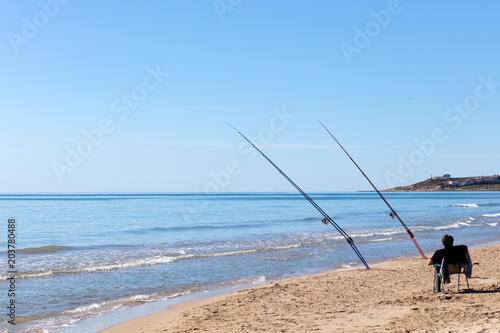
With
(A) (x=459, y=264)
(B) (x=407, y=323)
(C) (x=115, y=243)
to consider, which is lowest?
(B) (x=407, y=323)

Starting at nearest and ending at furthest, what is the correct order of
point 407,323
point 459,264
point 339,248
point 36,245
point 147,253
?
point 407,323 < point 459,264 < point 147,253 < point 339,248 < point 36,245

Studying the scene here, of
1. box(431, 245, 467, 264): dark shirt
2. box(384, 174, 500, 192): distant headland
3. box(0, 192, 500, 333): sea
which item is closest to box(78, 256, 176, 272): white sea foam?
box(0, 192, 500, 333): sea

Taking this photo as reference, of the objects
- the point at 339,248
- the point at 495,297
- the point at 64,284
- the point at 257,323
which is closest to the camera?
the point at 257,323

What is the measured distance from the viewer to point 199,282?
1122cm

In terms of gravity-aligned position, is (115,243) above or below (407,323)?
above

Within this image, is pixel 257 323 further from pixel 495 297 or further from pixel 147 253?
pixel 147 253

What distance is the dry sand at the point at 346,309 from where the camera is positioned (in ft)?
19.2

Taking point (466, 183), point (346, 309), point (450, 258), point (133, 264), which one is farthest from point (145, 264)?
point (466, 183)

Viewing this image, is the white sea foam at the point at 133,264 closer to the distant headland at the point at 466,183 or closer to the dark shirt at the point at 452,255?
the dark shirt at the point at 452,255

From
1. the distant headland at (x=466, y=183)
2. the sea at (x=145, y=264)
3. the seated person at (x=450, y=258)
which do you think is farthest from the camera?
the distant headland at (x=466, y=183)

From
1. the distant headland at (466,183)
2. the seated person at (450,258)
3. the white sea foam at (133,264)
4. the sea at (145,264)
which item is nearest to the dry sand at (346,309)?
the seated person at (450,258)

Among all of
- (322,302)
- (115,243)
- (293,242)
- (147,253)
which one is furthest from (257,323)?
(115,243)

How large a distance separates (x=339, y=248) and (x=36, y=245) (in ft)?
39.7

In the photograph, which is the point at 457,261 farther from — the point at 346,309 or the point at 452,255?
the point at 346,309
